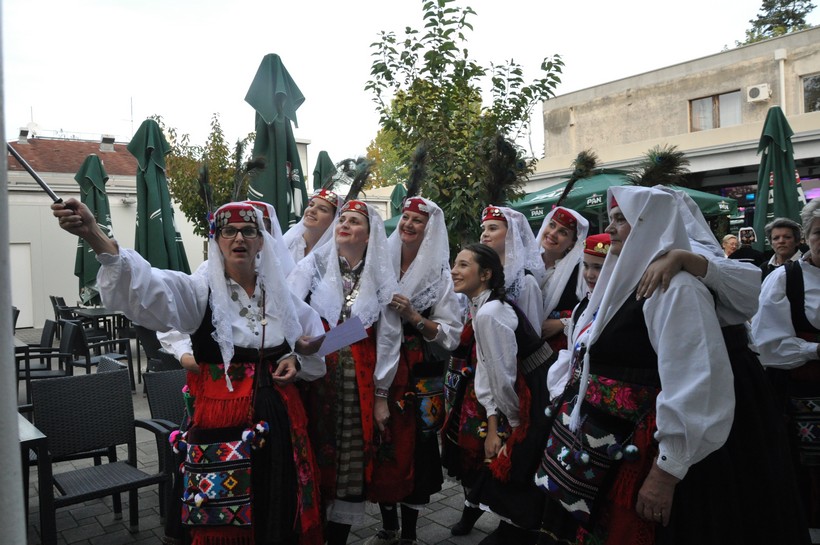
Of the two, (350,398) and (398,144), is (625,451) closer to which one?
(350,398)

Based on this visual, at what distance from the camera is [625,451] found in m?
2.04

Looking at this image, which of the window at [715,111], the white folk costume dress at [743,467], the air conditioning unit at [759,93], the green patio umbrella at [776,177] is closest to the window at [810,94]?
the air conditioning unit at [759,93]

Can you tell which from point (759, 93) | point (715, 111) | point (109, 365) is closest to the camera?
point (109, 365)

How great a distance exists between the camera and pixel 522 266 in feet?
12.5

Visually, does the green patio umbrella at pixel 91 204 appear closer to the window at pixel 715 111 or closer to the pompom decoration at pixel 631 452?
the pompom decoration at pixel 631 452

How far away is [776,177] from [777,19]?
25.3 meters

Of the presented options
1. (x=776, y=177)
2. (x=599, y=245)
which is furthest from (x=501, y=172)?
(x=776, y=177)

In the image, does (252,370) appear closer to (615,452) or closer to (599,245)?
(615,452)

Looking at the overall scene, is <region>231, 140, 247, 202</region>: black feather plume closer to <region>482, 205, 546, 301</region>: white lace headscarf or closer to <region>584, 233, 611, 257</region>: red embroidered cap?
<region>482, 205, 546, 301</region>: white lace headscarf

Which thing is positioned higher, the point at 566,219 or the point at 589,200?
the point at 589,200

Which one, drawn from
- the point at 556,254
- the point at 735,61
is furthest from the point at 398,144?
the point at 735,61

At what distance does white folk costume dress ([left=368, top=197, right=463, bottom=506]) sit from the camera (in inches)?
129

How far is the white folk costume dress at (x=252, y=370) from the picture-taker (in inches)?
96.3

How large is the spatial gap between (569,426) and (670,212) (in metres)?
0.87
